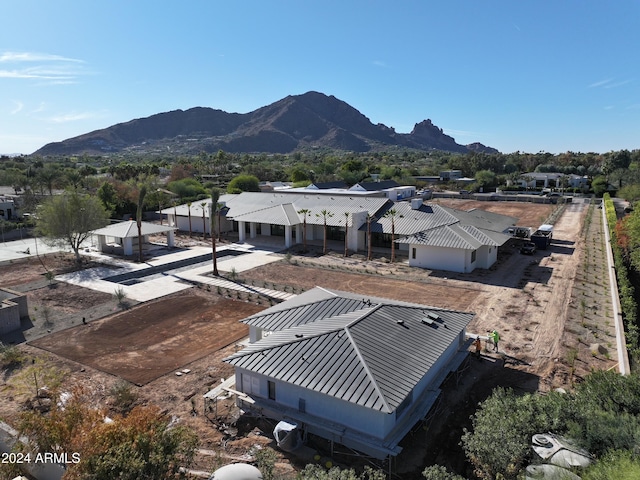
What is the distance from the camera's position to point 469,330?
2178 centimetres

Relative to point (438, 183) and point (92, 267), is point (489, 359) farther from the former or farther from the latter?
point (438, 183)

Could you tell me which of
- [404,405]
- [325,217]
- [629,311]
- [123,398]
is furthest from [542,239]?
[123,398]

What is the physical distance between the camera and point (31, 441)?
10.5m

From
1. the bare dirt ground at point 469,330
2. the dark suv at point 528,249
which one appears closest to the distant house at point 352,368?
the bare dirt ground at point 469,330

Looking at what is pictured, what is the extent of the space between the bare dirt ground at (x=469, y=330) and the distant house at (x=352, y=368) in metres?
0.84

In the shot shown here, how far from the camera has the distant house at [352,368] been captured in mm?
12648

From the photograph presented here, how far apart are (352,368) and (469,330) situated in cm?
1044

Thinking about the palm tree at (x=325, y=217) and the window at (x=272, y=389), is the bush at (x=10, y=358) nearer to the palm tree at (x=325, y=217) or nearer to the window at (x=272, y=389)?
the window at (x=272, y=389)

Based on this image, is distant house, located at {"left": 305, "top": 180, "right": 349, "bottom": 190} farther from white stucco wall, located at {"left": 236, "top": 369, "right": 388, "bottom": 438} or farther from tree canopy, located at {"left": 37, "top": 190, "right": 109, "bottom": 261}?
white stucco wall, located at {"left": 236, "top": 369, "right": 388, "bottom": 438}

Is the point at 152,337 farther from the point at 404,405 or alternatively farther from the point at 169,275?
the point at 404,405

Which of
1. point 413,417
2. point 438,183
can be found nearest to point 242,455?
point 413,417

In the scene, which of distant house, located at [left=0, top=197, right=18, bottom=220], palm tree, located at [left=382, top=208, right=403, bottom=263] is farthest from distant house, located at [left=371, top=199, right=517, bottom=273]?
distant house, located at [left=0, top=197, right=18, bottom=220]

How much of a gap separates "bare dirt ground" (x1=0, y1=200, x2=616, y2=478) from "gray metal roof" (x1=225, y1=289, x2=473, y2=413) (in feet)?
5.84

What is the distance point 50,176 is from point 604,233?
2882 inches
